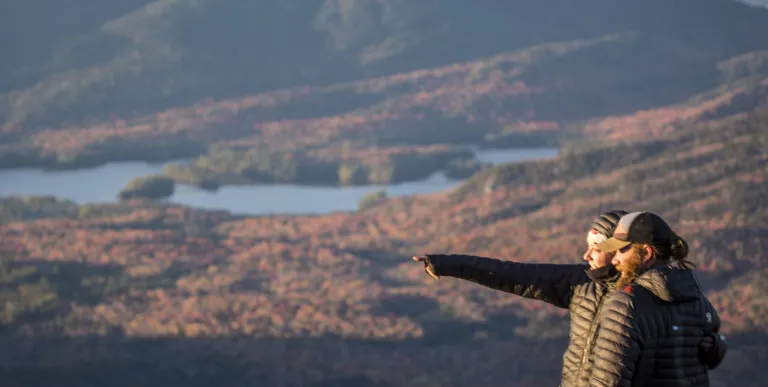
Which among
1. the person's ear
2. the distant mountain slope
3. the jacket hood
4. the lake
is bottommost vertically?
the jacket hood

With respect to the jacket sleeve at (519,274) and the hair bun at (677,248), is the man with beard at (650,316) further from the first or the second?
the jacket sleeve at (519,274)

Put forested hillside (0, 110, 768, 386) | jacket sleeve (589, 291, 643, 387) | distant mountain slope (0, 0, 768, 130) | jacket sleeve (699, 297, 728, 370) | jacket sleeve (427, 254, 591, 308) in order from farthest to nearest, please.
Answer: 1. distant mountain slope (0, 0, 768, 130)
2. forested hillside (0, 110, 768, 386)
3. jacket sleeve (427, 254, 591, 308)
4. jacket sleeve (699, 297, 728, 370)
5. jacket sleeve (589, 291, 643, 387)

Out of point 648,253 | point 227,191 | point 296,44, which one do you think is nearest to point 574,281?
point 648,253

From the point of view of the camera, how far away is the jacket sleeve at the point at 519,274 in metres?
4.00

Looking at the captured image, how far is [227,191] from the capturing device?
23.9 m

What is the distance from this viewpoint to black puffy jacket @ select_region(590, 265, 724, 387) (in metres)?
3.37

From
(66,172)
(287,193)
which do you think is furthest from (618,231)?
(66,172)

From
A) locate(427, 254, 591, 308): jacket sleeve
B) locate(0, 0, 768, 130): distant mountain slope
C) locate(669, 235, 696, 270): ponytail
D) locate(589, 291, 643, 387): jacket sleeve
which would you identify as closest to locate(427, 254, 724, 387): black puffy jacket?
locate(427, 254, 591, 308): jacket sleeve

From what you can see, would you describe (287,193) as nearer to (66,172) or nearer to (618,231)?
(66,172)

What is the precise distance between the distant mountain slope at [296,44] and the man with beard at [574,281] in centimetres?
2721

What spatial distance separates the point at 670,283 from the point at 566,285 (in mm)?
661

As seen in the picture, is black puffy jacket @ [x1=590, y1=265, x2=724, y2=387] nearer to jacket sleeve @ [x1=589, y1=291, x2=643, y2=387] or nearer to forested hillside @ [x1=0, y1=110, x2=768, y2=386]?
jacket sleeve @ [x1=589, y1=291, x2=643, y2=387]

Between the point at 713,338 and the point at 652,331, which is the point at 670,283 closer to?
the point at 652,331

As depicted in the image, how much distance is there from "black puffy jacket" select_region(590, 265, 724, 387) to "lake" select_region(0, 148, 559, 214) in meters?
19.3
